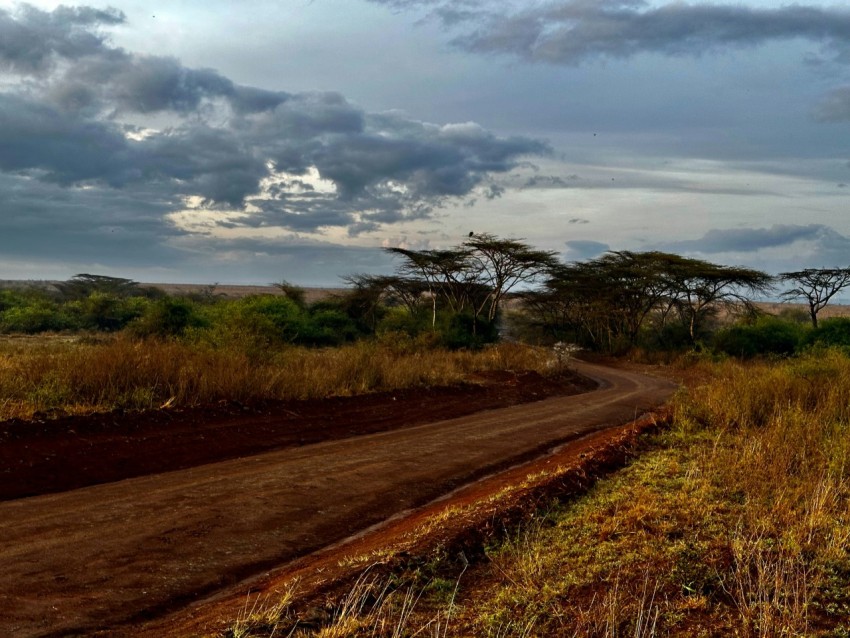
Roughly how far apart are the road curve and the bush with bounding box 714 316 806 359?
3176 cm

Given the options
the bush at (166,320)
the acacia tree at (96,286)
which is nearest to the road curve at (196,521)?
the bush at (166,320)

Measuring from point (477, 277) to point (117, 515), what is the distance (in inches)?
1553

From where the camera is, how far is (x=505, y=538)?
20.7 feet

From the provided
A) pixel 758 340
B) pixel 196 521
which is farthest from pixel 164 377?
pixel 758 340

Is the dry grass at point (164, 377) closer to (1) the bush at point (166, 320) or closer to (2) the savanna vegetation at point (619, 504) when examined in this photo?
(2) the savanna vegetation at point (619, 504)

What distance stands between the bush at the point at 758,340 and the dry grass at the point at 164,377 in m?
27.7

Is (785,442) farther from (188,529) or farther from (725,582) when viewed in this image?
(188,529)

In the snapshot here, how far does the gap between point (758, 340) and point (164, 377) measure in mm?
36922

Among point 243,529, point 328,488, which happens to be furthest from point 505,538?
point 328,488

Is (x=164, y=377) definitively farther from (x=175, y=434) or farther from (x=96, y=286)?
(x=96, y=286)

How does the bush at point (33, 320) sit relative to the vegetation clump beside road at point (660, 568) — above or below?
above

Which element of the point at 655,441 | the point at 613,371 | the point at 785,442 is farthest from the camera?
the point at 613,371

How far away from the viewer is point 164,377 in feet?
43.6

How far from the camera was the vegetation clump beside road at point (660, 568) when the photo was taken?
4.50 m
